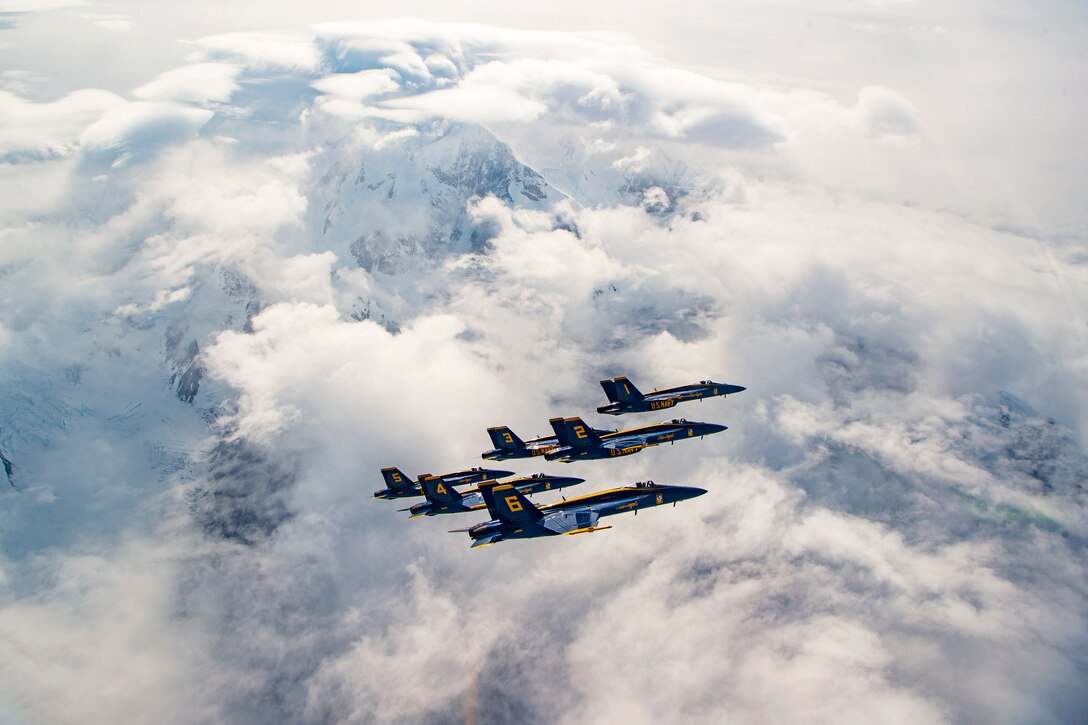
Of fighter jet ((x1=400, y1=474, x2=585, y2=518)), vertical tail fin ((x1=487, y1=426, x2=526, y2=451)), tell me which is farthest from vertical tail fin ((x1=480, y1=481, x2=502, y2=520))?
vertical tail fin ((x1=487, y1=426, x2=526, y2=451))

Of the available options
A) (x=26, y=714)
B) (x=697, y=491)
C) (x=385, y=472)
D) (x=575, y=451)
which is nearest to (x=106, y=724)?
(x=26, y=714)

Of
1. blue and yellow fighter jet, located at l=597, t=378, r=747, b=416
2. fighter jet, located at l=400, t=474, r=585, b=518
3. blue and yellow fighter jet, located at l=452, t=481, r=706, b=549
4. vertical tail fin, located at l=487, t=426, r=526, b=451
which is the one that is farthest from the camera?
vertical tail fin, located at l=487, t=426, r=526, b=451

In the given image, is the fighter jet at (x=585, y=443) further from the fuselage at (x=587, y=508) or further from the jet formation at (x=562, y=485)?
the fuselage at (x=587, y=508)

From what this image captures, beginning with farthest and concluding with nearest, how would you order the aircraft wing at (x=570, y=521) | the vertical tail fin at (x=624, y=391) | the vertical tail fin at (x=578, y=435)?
the vertical tail fin at (x=624, y=391) → the vertical tail fin at (x=578, y=435) → the aircraft wing at (x=570, y=521)

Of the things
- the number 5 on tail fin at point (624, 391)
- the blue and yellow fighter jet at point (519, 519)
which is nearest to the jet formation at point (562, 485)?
the blue and yellow fighter jet at point (519, 519)

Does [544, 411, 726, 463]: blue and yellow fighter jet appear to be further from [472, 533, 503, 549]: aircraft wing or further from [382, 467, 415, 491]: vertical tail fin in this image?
[382, 467, 415, 491]: vertical tail fin

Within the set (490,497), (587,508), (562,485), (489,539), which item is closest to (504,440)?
(562,485)

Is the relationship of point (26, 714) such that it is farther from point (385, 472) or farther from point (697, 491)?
point (697, 491)
